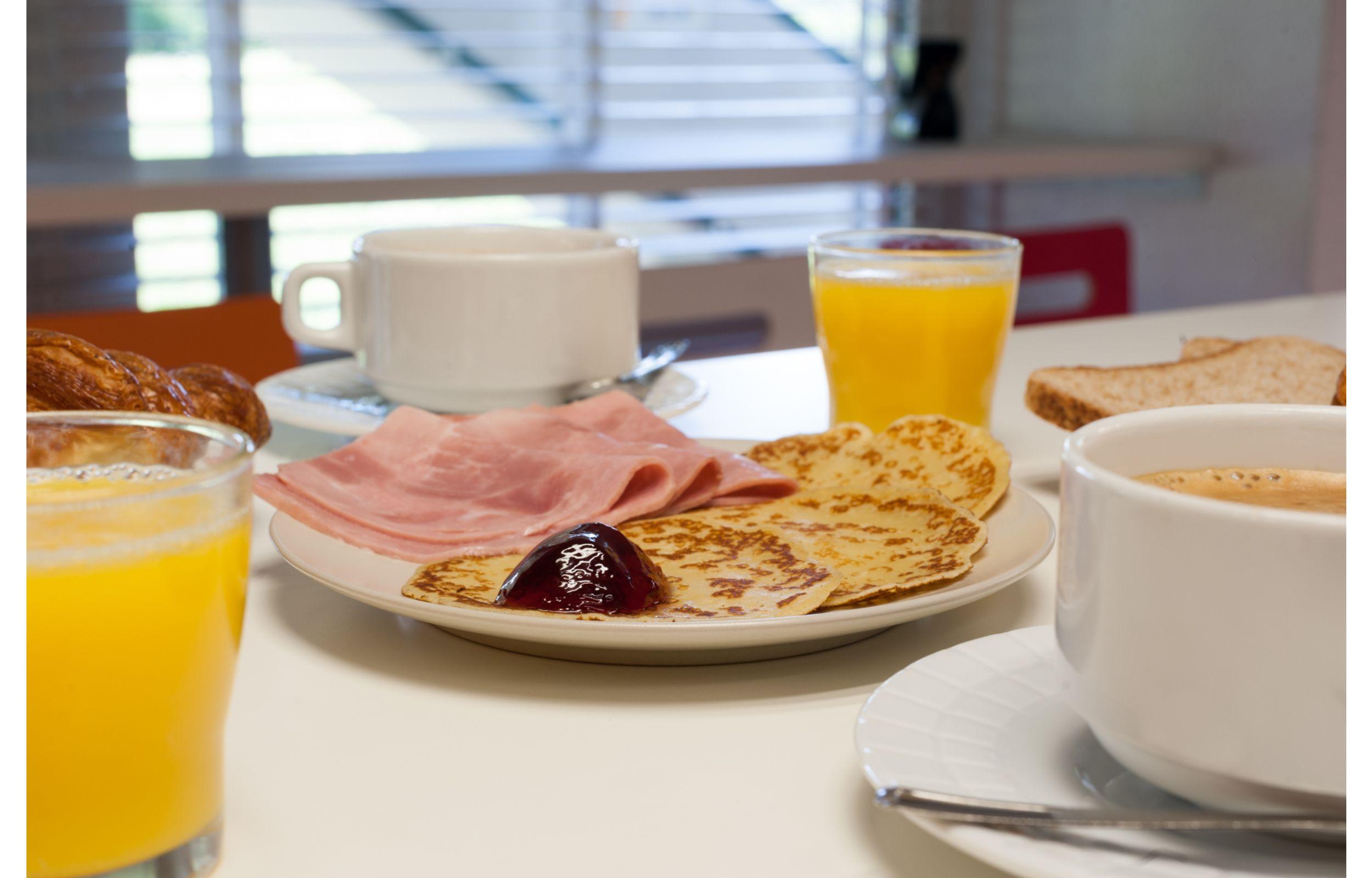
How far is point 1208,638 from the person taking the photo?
42 centimetres

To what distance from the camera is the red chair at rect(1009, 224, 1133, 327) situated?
7.72ft

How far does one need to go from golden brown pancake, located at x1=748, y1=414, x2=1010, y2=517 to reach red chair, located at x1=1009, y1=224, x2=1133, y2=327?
1.56 metres

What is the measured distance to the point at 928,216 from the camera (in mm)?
4398

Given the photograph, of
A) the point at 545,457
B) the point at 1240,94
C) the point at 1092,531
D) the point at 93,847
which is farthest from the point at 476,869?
the point at 1240,94

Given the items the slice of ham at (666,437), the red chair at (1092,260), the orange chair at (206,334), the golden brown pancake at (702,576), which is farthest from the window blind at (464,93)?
the golden brown pancake at (702,576)

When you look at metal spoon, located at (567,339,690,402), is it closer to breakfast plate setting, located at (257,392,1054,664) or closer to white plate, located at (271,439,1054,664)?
breakfast plate setting, located at (257,392,1054,664)

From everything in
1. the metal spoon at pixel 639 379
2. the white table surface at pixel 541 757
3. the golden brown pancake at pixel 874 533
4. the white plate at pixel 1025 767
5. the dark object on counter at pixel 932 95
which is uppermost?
the dark object on counter at pixel 932 95

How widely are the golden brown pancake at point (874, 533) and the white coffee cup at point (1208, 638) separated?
0.52 ft

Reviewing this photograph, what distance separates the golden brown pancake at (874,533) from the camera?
628 mm

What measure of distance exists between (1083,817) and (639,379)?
0.81 m

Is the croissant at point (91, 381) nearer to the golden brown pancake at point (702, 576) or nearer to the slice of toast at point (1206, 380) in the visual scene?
the golden brown pancake at point (702, 576)

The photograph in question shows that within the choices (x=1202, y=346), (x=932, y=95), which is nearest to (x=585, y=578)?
(x=1202, y=346)
